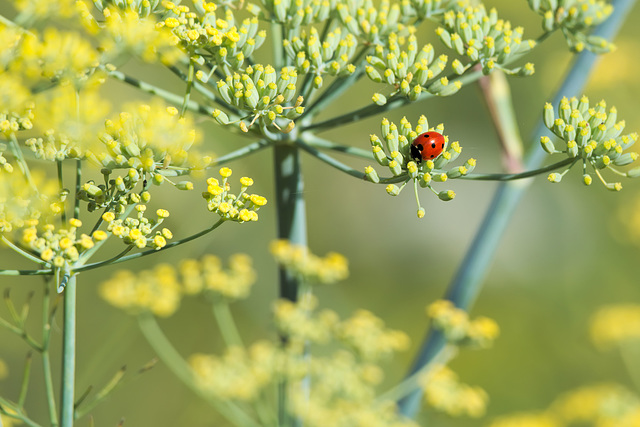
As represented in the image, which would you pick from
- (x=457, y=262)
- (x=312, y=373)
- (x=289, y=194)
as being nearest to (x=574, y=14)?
(x=289, y=194)

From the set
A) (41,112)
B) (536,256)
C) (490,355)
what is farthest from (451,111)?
(41,112)

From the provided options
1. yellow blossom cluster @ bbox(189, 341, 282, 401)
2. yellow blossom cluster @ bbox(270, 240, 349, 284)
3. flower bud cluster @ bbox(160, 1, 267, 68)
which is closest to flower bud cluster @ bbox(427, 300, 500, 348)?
yellow blossom cluster @ bbox(270, 240, 349, 284)

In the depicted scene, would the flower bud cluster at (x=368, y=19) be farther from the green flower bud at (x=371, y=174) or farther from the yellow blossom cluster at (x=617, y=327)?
the yellow blossom cluster at (x=617, y=327)

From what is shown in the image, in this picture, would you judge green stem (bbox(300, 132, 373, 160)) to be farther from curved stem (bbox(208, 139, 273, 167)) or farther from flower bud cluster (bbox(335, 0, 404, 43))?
flower bud cluster (bbox(335, 0, 404, 43))

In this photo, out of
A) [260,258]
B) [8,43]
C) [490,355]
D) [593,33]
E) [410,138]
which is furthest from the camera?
[490,355]

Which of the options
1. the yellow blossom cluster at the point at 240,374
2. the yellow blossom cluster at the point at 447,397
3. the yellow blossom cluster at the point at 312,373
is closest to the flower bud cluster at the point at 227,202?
the yellow blossom cluster at the point at 312,373

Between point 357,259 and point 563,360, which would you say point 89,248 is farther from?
point 563,360

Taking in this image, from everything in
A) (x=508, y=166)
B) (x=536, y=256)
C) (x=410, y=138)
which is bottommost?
(x=536, y=256)
